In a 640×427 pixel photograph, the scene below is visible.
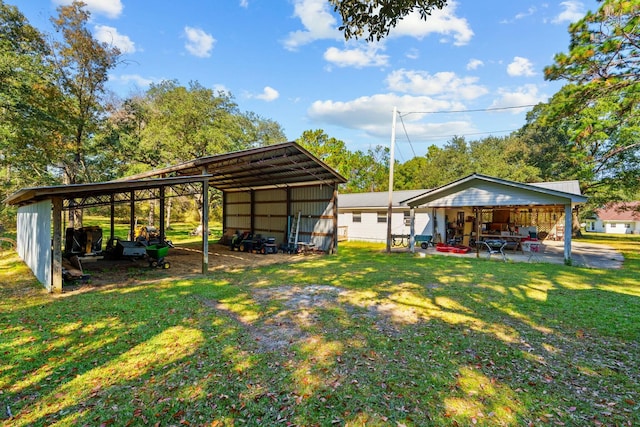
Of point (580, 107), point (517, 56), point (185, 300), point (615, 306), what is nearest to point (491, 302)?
point (615, 306)

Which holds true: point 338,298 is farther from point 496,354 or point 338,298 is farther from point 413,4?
point 413,4

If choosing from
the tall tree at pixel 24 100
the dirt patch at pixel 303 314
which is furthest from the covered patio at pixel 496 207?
the tall tree at pixel 24 100

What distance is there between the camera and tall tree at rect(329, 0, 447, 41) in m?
4.29

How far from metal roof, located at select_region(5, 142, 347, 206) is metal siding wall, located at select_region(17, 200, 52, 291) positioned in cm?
34

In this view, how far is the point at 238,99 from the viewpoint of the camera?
73.7 feet

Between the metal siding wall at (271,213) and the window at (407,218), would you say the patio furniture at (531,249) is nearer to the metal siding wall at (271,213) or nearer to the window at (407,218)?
the window at (407,218)

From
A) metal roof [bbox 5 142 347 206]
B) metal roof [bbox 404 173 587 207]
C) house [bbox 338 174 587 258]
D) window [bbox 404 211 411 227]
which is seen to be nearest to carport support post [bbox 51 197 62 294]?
metal roof [bbox 5 142 347 206]

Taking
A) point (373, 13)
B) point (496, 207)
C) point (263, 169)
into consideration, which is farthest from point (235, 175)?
point (496, 207)

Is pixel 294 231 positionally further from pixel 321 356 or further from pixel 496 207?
pixel 321 356

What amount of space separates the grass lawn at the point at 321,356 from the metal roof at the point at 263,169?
4228mm

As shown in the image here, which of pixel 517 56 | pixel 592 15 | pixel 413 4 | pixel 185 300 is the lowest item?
pixel 185 300

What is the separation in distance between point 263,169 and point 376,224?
7.87m

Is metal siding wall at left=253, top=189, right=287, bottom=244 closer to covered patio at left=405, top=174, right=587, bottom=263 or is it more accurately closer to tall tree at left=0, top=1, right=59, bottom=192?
covered patio at left=405, top=174, right=587, bottom=263

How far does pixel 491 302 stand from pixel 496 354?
8.27 ft
